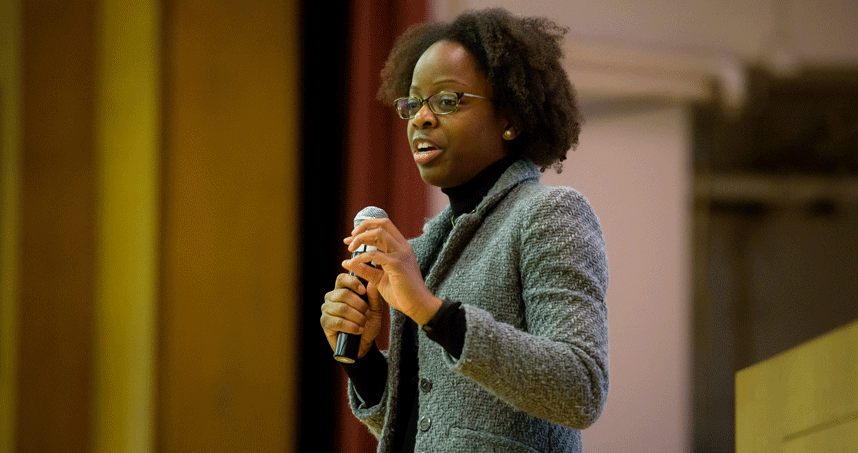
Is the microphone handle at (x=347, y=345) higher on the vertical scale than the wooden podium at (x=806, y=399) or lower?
higher

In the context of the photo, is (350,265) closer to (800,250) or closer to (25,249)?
(25,249)

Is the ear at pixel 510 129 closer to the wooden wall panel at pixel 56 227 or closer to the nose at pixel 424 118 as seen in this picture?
the nose at pixel 424 118

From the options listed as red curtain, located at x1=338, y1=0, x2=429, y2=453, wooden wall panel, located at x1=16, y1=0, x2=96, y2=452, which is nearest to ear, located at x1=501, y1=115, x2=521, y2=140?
red curtain, located at x1=338, y1=0, x2=429, y2=453

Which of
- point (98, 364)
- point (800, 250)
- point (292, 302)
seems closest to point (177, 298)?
point (292, 302)

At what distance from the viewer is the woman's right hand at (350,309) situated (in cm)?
102

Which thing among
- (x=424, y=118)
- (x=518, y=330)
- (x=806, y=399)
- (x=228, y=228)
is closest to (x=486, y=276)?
(x=518, y=330)

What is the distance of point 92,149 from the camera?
3.58m

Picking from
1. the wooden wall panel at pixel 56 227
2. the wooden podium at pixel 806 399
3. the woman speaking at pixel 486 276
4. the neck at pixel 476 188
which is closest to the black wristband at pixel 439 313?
the woman speaking at pixel 486 276

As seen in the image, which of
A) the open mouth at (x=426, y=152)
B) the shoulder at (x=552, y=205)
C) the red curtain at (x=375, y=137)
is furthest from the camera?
the red curtain at (x=375, y=137)

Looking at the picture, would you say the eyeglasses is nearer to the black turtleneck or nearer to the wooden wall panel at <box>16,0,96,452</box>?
the black turtleneck

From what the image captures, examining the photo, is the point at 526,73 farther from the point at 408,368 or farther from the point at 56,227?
the point at 56,227

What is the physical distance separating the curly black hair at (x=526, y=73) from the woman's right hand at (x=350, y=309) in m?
0.29

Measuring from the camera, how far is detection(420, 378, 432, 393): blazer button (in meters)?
1.00

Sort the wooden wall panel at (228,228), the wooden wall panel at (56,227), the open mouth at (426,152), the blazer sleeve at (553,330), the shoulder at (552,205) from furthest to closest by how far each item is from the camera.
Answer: the wooden wall panel at (56,227), the wooden wall panel at (228,228), the open mouth at (426,152), the shoulder at (552,205), the blazer sleeve at (553,330)
